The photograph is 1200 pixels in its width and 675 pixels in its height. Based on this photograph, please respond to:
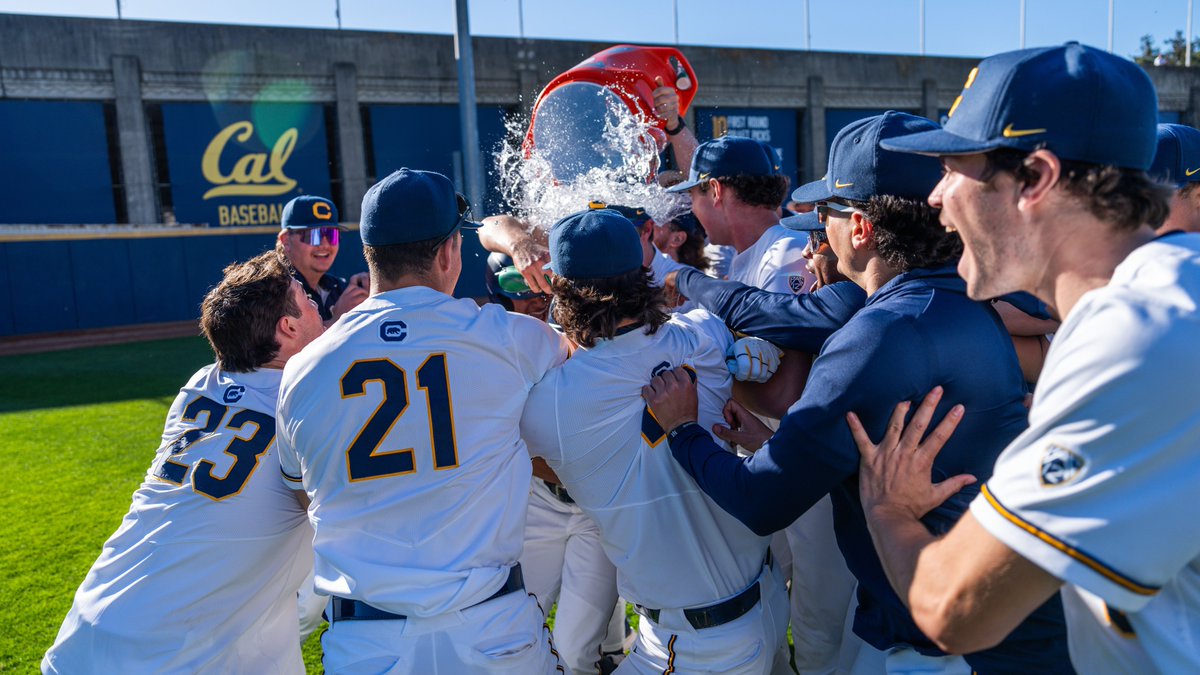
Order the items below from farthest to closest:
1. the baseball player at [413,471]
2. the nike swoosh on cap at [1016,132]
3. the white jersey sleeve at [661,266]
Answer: the white jersey sleeve at [661,266] < the baseball player at [413,471] < the nike swoosh on cap at [1016,132]

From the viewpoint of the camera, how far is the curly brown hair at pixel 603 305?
2.67m

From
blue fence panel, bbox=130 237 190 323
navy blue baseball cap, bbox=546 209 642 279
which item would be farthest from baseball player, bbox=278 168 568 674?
blue fence panel, bbox=130 237 190 323

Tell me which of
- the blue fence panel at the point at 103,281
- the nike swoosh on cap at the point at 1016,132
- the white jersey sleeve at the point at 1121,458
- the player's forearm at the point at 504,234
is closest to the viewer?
the white jersey sleeve at the point at 1121,458

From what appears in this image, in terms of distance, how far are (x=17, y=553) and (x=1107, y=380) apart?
6.58 metres

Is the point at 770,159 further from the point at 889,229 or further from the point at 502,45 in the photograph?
the point at 502,45

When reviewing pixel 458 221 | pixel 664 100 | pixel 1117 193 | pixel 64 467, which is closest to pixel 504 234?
pixel 458 221

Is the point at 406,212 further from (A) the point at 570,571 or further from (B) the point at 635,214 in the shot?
(A) the point at 570,571

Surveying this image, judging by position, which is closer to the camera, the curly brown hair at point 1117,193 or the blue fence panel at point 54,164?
the curly brown hair at point 1117,193

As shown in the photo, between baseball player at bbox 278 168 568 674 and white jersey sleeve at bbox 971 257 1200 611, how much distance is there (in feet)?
5.22

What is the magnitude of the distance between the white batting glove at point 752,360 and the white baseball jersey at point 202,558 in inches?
64.2

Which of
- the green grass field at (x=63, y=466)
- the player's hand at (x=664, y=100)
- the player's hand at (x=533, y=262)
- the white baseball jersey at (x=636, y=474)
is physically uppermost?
the player's hand at (x=664, y=100)

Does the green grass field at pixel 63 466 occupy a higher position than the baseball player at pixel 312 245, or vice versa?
the baseball player at pixel 312 245

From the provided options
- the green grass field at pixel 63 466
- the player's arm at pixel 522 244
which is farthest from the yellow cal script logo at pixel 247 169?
the player's arm at pixel 522 244

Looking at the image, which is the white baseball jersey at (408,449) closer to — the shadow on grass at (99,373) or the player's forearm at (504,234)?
the player's forearm at (504,234)
